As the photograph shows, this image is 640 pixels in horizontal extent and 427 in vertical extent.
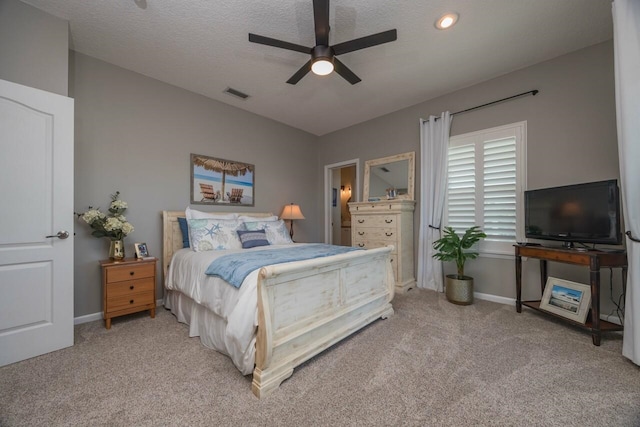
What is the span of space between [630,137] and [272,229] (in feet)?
11.5

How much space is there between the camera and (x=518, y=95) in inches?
117

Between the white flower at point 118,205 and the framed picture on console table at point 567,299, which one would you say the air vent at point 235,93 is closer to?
the white flower at point 118,205

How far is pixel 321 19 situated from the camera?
186 cm

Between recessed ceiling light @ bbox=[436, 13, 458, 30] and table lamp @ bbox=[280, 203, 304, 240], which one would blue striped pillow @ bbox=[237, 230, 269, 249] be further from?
recessed ceiling light @ bbox=[436, 13, 458, 30]

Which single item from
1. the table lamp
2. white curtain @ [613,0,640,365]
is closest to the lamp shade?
the table lamp

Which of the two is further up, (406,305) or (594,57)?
(594,57)

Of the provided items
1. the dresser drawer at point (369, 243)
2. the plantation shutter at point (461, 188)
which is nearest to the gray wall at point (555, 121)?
the plantation shutter at point (461, 188)

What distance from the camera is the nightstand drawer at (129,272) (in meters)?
2.42

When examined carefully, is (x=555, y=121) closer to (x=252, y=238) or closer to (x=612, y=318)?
(x=612, y=318)

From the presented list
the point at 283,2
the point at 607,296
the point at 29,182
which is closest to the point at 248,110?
the point at 283,2

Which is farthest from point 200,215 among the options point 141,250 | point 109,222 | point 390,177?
point 390,177

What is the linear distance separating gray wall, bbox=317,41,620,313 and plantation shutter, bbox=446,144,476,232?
0.34 m

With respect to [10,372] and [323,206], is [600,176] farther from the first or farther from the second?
[10,372]

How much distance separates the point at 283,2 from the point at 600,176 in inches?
134
